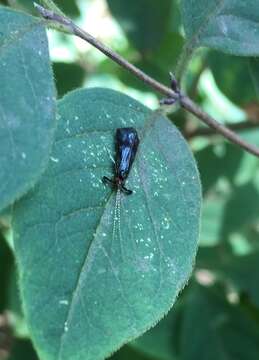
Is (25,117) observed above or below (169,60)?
above

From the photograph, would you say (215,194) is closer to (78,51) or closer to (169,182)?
(78,51)

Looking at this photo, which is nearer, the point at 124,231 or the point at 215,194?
the point at 124,231

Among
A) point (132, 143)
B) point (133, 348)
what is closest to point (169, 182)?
point (132, 143)

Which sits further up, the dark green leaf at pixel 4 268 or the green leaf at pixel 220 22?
the green leaf at pixel 220 22

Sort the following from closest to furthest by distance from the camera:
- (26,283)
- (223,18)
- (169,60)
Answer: (26,283) < (223,18) < (169,60)

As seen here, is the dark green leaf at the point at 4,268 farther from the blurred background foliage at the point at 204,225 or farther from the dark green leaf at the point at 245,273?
the dark green leaf at the point at 245,273

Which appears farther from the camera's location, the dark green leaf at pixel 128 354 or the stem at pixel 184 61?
the dark green leaf at pixel 128 354

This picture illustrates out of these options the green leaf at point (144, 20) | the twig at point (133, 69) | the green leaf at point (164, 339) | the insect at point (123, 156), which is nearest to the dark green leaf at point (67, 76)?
the green leaf at point (144, 20)
